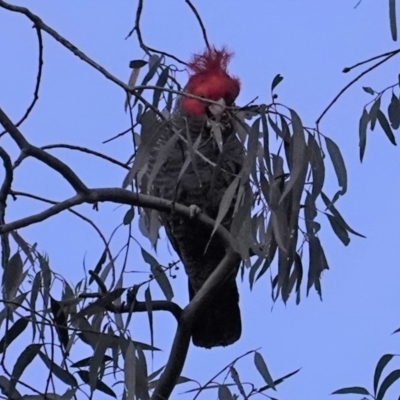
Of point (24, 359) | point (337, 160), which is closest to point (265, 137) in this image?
point (337, 160)

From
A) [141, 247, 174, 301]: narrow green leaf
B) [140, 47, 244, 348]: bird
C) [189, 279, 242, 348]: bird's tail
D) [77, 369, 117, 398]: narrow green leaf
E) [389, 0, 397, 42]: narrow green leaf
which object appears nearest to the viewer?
[389, 0, 397, 42]: narrow green leaf

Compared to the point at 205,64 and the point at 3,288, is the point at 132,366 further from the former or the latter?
the point at 205,64

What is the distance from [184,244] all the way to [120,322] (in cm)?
97

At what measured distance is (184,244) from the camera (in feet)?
8.83

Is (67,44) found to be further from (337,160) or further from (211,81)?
(211,81)

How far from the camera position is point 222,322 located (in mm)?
2729

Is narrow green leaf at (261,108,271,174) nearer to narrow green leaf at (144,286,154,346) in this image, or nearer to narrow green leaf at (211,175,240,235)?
narrow green leaf at (211,175,240,235)

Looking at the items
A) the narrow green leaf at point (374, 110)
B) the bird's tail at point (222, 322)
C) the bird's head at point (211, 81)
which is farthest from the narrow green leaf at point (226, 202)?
the bird's tail at point (222, 322)

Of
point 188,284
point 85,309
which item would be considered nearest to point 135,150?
point 85,309

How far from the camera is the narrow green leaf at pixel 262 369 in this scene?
168 centimetres

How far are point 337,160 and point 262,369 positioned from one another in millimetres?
417

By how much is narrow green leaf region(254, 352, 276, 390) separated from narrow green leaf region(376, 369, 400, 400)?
0.20 metres

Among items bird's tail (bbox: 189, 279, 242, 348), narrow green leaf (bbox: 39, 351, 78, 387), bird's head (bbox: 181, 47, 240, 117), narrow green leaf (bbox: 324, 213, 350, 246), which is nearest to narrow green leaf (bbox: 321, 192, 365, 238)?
narrow green leaf (bbox: 324, 213, 350, 246)

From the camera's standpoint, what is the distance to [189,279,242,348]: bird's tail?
8.83 feet
